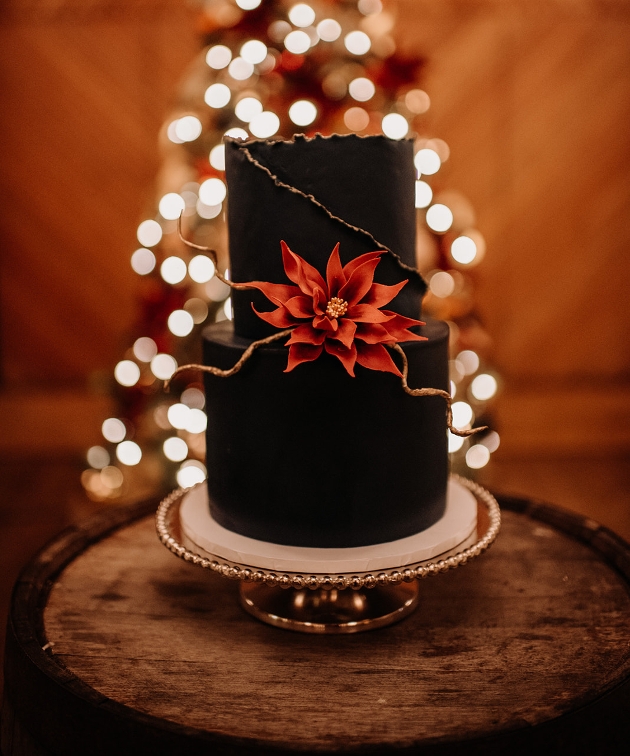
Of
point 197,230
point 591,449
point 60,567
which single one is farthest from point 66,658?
point 591,449

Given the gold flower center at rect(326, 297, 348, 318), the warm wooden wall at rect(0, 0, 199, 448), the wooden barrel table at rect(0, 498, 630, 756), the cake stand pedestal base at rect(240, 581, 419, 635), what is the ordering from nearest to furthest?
the wooden barrel table at rect(0, 498, 630, 756)
the gold flower center at rect(326, 297, 348, 318)
the cake stand pedestal base at rect(240, 581, 419, 635)
the warm wooden wall at rect(0, 0, 199, 448)

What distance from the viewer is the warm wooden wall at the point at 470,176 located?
9.31ft

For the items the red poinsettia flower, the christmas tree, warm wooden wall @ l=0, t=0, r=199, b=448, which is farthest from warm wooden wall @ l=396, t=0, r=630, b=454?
the red poinsettia flower

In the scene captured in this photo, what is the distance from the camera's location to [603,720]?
2.34ft

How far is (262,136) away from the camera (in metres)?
1.91

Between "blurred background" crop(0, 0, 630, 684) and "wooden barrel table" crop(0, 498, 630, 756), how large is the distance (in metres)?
1.68

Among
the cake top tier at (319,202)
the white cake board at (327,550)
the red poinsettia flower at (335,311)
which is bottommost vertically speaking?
the white cake board at (327,550)

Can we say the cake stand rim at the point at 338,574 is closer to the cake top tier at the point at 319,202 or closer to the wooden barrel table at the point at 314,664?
the wooden barrel table at the point at 314,664

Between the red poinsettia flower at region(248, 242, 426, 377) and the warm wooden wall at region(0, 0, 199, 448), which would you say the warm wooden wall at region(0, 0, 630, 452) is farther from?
the red poinsettia flower at region(248, 242, 426, 377)

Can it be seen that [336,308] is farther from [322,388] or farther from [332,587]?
[332,587]

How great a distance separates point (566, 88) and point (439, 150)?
4.14ft

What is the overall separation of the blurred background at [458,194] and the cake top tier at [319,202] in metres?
1.94

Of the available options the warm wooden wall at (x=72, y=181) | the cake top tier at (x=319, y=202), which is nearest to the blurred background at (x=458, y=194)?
the warm wooden wall at (x=72, y=181)

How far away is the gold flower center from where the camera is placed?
79 centimetres
